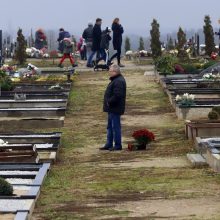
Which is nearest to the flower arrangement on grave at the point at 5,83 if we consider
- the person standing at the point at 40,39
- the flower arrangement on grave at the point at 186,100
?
the flower arrangement on grave at the point at 186,100

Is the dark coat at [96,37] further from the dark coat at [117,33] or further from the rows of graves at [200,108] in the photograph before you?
the rows of graves at [200,108]

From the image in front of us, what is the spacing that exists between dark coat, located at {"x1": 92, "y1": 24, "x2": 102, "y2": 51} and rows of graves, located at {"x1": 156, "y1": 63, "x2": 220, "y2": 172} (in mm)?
4094

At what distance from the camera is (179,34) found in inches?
1537

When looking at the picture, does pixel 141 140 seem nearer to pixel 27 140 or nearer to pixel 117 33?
pixel 27 140

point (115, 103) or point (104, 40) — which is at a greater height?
point (104, 40)

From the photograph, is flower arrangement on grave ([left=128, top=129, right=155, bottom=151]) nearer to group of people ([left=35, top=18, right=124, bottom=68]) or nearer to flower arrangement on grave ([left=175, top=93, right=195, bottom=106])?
flower arrangement on grave ([left=175, top=93, right=195, bottom=106])

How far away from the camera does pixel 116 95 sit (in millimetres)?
16500

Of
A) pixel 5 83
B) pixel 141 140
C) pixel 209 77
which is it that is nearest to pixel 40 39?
pixel 209 77

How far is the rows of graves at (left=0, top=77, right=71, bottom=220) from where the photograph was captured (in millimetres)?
11258

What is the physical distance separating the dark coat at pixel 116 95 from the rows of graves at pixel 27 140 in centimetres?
117

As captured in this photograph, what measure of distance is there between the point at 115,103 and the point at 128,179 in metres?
3.46

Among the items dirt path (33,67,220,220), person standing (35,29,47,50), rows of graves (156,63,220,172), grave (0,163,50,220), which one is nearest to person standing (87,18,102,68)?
rows of graves (156,63,220,172)

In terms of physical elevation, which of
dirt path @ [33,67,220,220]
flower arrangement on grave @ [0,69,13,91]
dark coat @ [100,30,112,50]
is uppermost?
dark coat @ [100,30,112,50]

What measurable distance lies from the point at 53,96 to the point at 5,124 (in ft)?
13.1
